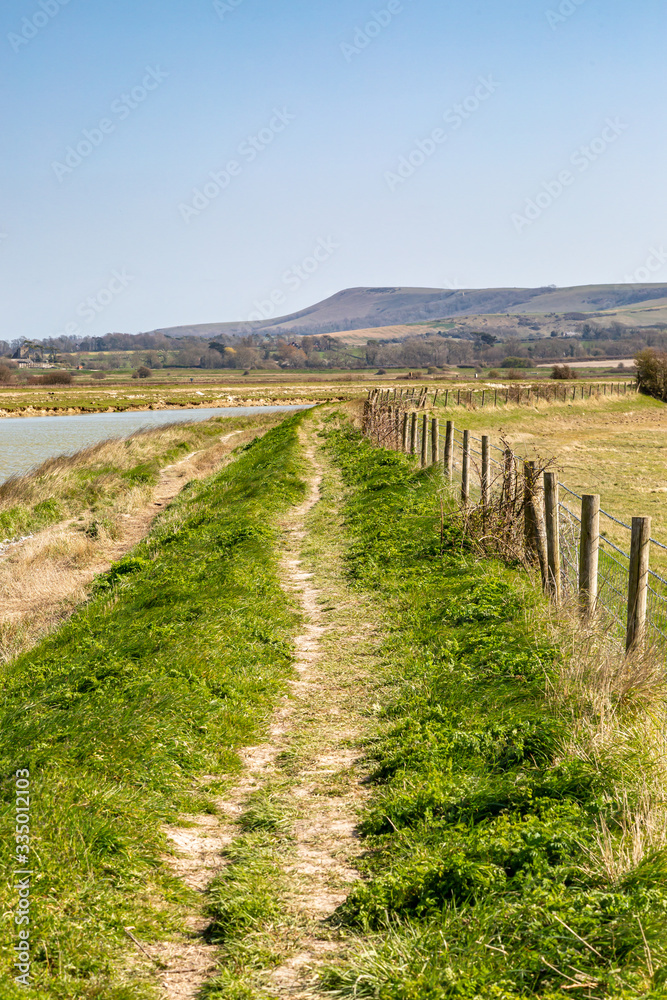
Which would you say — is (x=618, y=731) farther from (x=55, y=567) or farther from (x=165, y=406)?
(x=165, y=406)

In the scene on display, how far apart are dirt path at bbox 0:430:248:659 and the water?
10.3 metres

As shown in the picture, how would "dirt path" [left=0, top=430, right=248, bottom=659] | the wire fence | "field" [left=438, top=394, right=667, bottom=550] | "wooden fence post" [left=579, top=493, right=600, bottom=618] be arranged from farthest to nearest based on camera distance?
"field" [left=438, top=394, right=667, bottom=550] < "dirt path" [left=0, top=430, right=248, bottom=659] < "wooden fence post" [left=579, top=493, right=600, bottom=618] < the wire fence

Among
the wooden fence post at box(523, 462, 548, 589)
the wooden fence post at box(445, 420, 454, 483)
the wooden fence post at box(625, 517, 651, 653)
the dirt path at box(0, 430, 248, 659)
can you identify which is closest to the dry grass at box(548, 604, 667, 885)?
the wooden fence post at box(625, 517, 651, 653)

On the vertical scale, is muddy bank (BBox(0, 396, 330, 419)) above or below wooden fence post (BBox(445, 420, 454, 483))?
above

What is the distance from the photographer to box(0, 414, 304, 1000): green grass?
165 inches

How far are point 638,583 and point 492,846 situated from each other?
9.80 ft

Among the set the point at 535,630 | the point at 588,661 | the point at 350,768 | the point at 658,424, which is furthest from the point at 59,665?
the point at 658,424

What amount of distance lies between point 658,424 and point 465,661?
48751mm

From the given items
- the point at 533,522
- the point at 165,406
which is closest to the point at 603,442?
the point at 533,522

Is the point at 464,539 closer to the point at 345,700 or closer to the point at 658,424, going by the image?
the point at 345,700

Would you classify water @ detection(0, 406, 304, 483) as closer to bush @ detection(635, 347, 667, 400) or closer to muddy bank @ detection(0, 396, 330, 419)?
muddy bank @ detection(0, 396, 330, 419)

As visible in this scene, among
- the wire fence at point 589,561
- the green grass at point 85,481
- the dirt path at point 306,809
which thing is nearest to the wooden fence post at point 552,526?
the wire fence at point 589,561

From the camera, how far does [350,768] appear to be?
20.3ft

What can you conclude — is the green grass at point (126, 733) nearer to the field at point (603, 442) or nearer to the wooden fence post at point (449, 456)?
the wooden fence post at point (449, 456)
